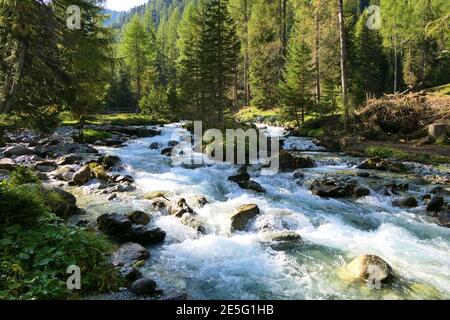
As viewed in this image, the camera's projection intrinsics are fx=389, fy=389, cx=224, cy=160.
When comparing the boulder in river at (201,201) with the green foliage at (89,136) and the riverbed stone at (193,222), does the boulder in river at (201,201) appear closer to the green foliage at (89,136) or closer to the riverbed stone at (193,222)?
the riverbed stone at (193,222)

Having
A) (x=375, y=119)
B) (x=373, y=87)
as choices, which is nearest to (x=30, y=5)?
(x=375, y=119)

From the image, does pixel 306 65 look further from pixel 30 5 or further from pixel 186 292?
pixel 186 292

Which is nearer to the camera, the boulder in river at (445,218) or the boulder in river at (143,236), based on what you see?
the boulder in river at (143,236)

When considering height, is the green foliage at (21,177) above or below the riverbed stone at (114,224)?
above

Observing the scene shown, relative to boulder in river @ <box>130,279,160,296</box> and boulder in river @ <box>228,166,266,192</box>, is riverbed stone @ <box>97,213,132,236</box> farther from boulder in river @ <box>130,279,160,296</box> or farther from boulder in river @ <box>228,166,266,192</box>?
boulder in river @ <box>228,166,266,192</box>

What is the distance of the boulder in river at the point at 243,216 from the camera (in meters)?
10.3

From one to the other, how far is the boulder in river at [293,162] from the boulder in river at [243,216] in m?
7.31

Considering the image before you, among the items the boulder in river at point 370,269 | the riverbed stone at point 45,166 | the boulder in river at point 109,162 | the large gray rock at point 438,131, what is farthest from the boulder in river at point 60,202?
the large gray rock at point 438,131

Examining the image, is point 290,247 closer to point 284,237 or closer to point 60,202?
point 284,237

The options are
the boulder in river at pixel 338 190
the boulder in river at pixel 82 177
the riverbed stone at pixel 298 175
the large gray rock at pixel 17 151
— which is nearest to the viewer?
the boulder in river at pixel 338 190

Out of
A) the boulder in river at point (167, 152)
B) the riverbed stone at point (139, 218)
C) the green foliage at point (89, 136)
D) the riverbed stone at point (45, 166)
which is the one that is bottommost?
the riverbed stone at point (139, 218)

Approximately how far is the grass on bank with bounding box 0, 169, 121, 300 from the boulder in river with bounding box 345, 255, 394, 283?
14.9 ft

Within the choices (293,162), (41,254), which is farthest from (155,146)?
(41,254)
